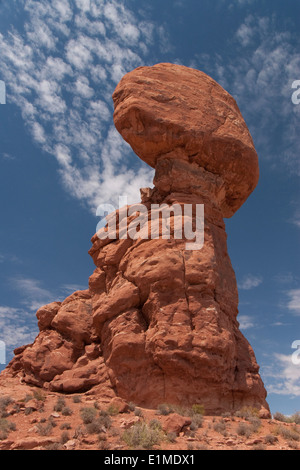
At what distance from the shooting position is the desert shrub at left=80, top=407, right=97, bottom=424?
993 cm

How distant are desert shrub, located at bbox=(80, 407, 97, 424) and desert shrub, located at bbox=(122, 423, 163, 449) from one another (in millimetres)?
1573

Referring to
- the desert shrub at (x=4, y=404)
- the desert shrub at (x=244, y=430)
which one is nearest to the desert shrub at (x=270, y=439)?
the desert shrub at (x=244, y=430)

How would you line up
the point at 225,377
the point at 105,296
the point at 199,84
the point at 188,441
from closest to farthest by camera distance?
the point at 188,441
the point at 225,377
the point at 105,296
the point at 199,84

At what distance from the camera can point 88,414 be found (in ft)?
33.5

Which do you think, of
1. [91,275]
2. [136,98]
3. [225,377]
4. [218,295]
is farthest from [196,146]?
[225,377]

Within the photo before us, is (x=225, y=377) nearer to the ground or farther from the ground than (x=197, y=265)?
nearer to the ground

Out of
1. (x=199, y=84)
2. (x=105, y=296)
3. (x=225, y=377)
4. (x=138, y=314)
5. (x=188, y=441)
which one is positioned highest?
(x=199, y=84)

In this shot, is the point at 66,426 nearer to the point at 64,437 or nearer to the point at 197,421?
the point at 64,437

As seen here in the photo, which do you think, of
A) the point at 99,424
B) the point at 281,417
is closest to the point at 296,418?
the point at 281,417

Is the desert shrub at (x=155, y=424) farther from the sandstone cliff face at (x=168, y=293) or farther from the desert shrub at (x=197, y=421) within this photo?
the sandstone cliff face at (x=168, y=293)

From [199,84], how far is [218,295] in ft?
37.0

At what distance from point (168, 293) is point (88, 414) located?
5.09m

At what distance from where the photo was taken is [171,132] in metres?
16.3

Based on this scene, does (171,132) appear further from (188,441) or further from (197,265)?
(188,441)
